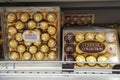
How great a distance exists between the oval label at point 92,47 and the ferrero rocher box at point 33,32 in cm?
13

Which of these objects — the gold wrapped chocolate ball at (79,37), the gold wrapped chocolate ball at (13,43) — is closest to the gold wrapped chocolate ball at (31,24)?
the gold wrapped chocolate ball at (13,43)

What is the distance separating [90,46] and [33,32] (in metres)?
0.30

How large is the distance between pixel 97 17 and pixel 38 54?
19.5 inches

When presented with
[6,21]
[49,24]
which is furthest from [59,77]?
[6,21]

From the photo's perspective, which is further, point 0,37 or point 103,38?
point 0,37

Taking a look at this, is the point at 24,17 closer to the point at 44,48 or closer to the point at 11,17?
the point at 11,17

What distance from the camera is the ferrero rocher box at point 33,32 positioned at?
1.06 meters

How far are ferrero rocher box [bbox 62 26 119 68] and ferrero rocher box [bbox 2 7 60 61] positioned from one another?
0.07 metres

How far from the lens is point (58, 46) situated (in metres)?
1.08

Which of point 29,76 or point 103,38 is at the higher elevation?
point 103,38

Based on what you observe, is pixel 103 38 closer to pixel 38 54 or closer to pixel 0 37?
pixel 38 54

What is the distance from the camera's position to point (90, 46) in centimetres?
104

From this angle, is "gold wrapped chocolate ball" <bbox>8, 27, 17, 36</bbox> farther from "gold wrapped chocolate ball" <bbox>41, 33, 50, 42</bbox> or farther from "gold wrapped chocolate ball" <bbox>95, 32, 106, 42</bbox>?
"gold wrapped chocolate ball" <bbox>95, 32, 106, 42</bbox>

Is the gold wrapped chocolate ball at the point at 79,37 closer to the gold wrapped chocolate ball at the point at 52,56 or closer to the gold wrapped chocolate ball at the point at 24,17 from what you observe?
the gold wrapped chocolate ball at the point at 52,56
